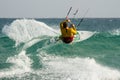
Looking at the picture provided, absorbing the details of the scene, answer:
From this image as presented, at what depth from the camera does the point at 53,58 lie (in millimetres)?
21703

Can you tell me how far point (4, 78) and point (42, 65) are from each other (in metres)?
3.50

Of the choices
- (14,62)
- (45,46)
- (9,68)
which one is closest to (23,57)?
(14,62)

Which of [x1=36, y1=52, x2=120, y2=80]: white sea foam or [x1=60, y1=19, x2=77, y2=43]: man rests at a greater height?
[x1=60, y1=19, x2=77, y2=43]: man

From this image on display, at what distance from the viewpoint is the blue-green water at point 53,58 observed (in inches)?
673

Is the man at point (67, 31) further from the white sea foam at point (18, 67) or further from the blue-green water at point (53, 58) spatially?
the white sea foam at point (18, 67)

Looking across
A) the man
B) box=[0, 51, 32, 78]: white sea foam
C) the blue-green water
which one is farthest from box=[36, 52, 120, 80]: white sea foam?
the man

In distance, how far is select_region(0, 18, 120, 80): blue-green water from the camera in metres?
17.1

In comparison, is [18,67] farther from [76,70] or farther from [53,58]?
[53,58]

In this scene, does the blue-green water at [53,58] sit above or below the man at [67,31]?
below

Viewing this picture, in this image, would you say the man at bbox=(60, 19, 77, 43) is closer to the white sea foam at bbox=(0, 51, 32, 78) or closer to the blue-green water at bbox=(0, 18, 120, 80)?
the blue-green water at bbox=(0, 18, 120, 80)

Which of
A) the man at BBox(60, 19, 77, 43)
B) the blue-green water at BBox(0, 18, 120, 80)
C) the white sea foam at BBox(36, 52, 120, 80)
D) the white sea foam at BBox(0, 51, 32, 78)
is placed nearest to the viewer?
the white sea foam at BBox(36, 52, 120, 80)

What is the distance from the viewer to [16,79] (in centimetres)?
1619

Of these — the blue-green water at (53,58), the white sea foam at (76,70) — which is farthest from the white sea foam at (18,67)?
the white sea foam at (76,70)

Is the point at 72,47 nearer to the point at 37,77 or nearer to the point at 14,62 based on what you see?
the point at 14,62
